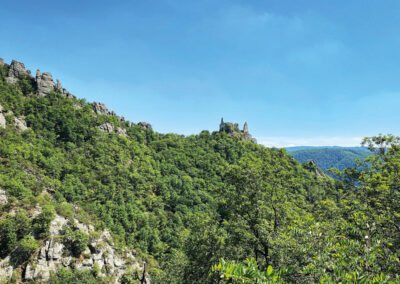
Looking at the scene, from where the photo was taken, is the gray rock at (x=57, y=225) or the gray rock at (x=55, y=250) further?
the gray rock at (x=57, y=225)

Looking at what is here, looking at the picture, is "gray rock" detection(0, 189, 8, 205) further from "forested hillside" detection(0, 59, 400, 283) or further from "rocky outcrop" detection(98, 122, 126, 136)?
"rocky outcrop" detection(98, 122, 126, 136)

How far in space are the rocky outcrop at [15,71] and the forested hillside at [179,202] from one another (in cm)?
140

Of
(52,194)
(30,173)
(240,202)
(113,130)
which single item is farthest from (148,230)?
(240,202)

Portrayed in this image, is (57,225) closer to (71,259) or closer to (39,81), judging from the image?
(71,259)

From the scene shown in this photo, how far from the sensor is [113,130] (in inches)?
4250

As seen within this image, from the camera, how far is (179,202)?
310 ft

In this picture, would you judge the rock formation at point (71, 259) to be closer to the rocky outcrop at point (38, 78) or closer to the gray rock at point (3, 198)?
the gray rock at point (3, 198)

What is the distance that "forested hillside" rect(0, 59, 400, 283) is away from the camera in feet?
27.3

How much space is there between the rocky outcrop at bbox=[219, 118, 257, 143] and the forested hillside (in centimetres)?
764

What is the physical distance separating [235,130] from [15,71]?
5275 inches

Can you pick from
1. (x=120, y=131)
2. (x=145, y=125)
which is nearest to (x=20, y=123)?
(x=120, y=131)

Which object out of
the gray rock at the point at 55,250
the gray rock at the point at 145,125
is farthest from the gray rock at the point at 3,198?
the gray rock at the point at 145,125

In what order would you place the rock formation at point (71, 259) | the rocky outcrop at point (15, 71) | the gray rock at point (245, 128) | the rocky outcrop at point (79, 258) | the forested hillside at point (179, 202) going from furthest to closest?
the gray rock at point (245, 128) → the rocky outcrop at point (15, 71) → the rocky outcrop at point (79, 258) → the rock formation at point (71, 259) → the forested hillside at point (179, 202)

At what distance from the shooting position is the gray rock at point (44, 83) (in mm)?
92387
